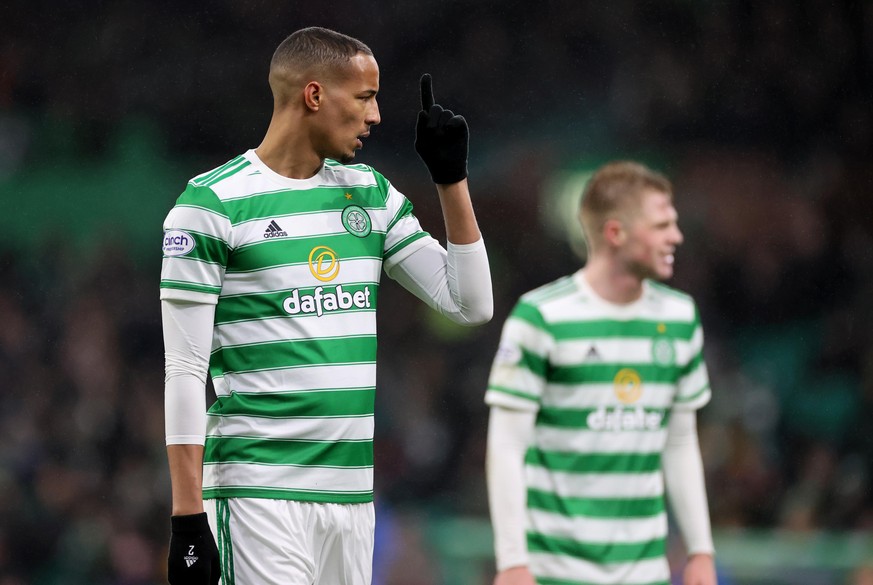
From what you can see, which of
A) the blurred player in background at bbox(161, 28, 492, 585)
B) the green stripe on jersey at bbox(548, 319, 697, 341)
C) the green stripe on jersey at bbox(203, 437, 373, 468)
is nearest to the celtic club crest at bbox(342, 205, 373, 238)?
the blurred player in background at bbox(161, 28, 492, 585)

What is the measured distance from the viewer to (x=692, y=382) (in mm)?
Answer: 3527

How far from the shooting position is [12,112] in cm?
737

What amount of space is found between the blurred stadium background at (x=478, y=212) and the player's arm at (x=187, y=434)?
4177 millimetres

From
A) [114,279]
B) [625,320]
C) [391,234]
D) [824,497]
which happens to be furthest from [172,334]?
[824,497]

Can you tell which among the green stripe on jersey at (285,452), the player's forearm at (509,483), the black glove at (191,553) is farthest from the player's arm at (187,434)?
the player's forearm at (509,483)

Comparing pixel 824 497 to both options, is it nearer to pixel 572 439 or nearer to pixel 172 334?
pixel 572 439

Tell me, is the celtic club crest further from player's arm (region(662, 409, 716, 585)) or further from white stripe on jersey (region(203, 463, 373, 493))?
player's arm (region(662, 409, 716, 585))

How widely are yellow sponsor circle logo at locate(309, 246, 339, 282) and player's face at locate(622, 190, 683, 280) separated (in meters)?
1.18

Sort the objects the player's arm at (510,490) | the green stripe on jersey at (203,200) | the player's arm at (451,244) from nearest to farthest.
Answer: the green stripe on jersey at (203,200), the player's arm at (451,244), the player's arm at (510,490)

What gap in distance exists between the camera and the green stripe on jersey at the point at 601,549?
3324 millimetres

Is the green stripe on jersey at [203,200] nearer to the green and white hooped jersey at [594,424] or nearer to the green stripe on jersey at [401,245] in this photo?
the green stripe on jersey at [401,245]

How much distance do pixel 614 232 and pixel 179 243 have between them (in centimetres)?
148

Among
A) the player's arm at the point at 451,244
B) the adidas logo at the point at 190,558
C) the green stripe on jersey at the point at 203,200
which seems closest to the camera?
the adidas logo at the point at 190,558

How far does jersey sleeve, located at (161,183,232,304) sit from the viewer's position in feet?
8.36
